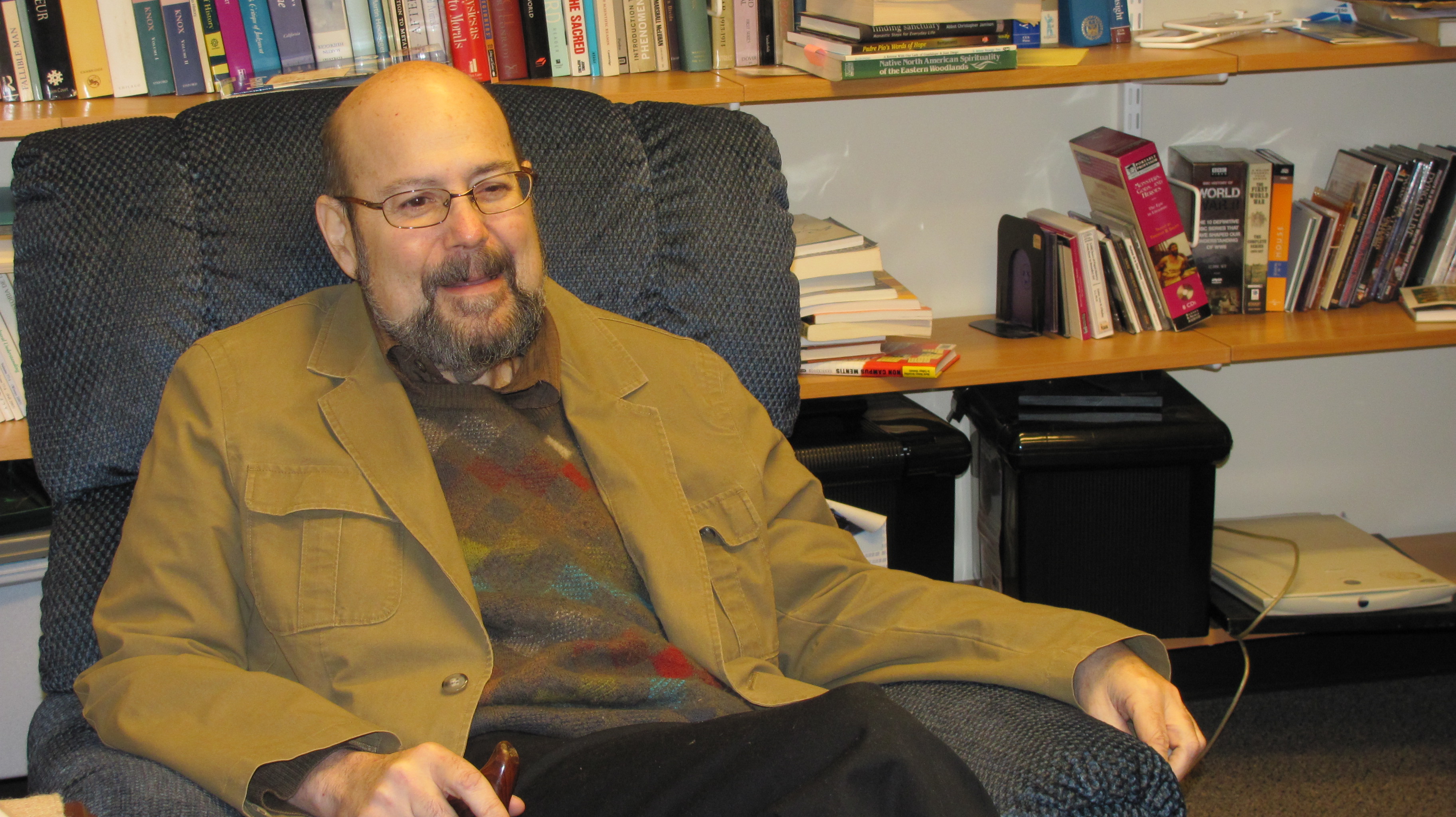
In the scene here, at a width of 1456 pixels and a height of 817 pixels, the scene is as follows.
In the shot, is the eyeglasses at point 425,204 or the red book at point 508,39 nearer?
the eyeglasses at point 425,204

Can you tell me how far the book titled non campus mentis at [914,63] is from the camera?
1752 mm

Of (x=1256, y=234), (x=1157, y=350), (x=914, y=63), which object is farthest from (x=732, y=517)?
(x=1256, y=234)

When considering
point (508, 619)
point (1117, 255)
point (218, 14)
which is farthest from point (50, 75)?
point (1117, 255)

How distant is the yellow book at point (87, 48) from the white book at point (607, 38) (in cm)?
75

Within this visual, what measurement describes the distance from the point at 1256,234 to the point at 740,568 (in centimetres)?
129

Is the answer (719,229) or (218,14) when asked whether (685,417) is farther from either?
(218,14)

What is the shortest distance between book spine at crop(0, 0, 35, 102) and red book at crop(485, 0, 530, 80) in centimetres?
69

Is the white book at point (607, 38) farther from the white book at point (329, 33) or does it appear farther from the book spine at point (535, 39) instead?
the white book at point (329, 33)

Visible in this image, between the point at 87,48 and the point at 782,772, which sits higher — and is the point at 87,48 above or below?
above

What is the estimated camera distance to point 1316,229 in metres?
2.10

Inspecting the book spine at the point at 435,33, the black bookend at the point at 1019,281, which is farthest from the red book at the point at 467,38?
the black bookend at the point at 1019,281

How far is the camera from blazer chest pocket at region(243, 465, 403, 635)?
1.17 metres

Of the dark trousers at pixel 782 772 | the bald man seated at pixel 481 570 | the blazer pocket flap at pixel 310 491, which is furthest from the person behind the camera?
the blazer pocket flap at pixel 310 491

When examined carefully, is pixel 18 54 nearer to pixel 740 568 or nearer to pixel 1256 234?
pixel 740 568
